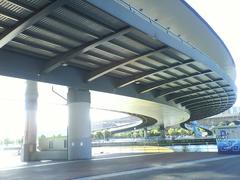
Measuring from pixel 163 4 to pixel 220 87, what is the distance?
51.9 feet

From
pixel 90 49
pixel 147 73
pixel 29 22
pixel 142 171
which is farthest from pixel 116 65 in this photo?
pixel 142 171

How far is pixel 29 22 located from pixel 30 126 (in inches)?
862

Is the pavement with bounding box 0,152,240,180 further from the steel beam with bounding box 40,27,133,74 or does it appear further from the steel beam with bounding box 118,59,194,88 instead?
the steel beam with bounding box 118,59,194,88

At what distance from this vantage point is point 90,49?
20.1 meters

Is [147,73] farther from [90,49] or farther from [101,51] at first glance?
[90,49]

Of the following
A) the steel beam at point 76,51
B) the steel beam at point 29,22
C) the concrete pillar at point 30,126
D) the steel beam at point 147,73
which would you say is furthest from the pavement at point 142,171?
the concrete pillar at point 30,126

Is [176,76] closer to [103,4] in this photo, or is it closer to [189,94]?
[189,94]

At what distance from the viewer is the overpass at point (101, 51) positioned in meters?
15.9

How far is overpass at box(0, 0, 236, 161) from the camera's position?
15903 mm

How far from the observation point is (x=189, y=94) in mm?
38219

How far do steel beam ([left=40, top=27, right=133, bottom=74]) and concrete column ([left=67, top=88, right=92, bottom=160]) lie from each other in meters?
6.56

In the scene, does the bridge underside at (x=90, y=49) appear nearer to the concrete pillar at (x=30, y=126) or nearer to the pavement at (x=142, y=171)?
the pavement at (x=142, y=171)

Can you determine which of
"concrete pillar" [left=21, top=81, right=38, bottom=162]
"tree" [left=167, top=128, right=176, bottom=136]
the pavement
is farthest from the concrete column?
"tree" [left=167, top=128, right=176, bottom=136]

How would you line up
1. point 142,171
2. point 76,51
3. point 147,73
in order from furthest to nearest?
point 147,73, point 76,51, point 142,171
